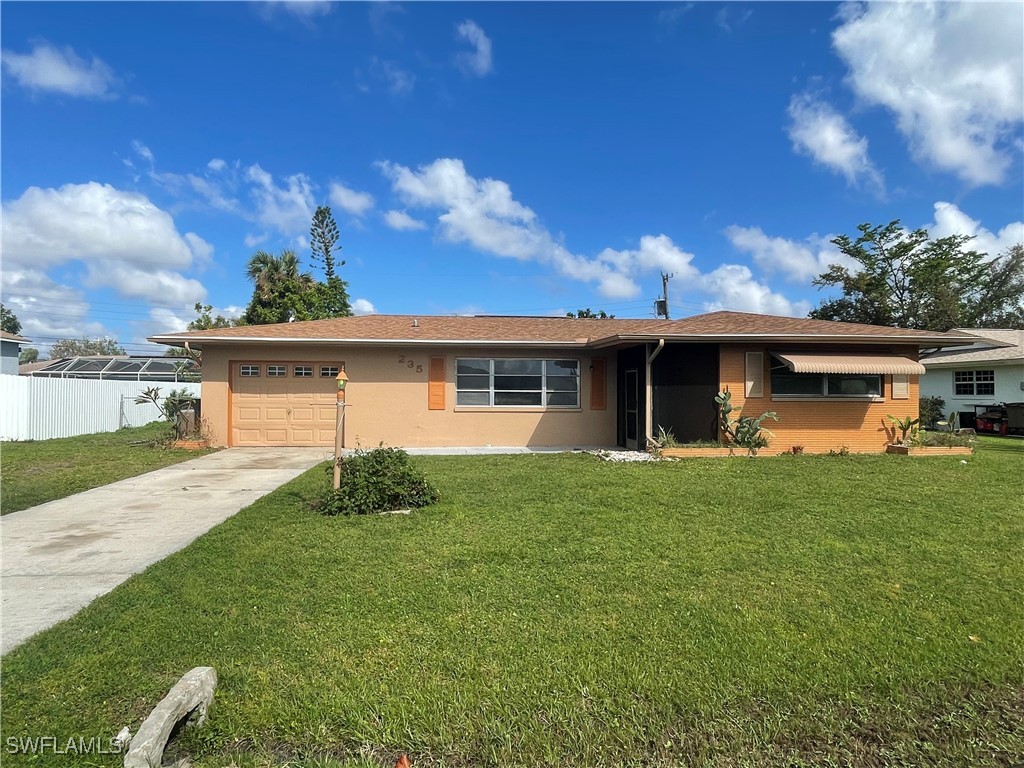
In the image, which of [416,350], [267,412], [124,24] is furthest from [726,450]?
[124,24]

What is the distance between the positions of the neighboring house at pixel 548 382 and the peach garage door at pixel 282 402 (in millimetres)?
24

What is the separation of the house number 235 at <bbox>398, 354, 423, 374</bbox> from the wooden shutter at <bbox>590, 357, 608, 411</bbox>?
13.5ft

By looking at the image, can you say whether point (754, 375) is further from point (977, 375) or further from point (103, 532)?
point (977, 375)

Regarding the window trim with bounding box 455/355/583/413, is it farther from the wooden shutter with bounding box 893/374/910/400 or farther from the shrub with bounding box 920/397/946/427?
the shrub with bounding box 920/397/946/427

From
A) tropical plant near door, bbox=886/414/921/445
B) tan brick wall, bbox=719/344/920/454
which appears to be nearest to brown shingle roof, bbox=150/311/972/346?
tan brick wall, bbox=719/344/920/454

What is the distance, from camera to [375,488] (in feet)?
21.1

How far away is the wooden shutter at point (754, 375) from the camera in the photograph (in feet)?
38.9

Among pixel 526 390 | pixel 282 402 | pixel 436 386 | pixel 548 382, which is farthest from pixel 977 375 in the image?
pixel 282 402

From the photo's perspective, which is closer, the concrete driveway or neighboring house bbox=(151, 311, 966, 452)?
the concrete driveway

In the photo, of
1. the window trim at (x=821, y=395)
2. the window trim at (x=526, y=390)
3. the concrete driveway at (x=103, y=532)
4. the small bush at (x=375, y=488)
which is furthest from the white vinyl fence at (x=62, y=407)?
the window trim at (x=821, y=395)

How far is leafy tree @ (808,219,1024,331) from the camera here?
96.1ft

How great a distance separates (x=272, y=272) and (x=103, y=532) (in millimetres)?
24786

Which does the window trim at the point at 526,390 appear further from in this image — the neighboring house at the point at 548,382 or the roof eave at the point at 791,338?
the roof eave at the point at 791,338

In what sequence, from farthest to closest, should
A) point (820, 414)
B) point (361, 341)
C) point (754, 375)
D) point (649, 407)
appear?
point (361, 341), point (820, 414), point (754, 375), point (649, 407)
